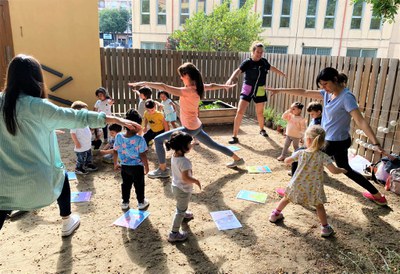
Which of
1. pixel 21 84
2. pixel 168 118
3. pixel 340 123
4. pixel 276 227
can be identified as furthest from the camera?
pixel 168 118

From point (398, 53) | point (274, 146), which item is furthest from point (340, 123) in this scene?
point (398, 53)

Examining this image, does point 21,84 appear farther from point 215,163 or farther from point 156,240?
point 215,163

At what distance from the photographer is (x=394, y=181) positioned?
4594mm

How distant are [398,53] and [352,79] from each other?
80.4 feet

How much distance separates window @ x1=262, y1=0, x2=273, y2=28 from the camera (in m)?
25.4

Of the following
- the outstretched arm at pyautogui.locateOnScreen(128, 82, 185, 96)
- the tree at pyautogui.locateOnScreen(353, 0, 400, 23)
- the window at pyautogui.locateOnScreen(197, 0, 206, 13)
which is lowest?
the outstretched arm at pyautogui.locateOnScreen(128, 82, 185, 96)

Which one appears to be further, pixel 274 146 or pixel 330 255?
pixel 274 146

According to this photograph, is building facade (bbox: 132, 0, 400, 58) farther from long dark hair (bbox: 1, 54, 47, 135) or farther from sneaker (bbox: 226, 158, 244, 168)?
long dark hair (bbox: 1, 54, 47, 135)

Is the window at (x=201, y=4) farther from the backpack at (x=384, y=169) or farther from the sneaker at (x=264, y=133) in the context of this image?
the backpack at (x=384, y=169)

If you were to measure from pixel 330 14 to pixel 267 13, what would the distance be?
530cm

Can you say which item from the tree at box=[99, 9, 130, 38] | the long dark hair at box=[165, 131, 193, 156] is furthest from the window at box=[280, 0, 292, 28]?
the tree at box=[99, 9, 130, 38]

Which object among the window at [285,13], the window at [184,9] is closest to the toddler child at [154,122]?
the window at [184,9]

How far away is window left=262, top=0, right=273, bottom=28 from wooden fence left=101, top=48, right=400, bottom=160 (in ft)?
55.8

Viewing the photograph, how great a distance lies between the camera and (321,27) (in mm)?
25688
